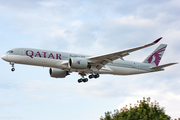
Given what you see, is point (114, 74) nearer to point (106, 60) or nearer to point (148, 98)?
point (106, 60)

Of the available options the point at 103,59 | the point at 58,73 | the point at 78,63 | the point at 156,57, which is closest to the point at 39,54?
the point at 78,63

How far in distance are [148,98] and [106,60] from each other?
10354 mm

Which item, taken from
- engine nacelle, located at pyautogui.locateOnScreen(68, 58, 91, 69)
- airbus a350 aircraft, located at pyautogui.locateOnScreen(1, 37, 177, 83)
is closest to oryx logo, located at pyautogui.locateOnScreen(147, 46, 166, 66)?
airbus a350 aircraft, located at pyautogui.locateOnScreen(1, 37, 177, 83)

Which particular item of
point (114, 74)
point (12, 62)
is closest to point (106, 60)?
point (114, 74)

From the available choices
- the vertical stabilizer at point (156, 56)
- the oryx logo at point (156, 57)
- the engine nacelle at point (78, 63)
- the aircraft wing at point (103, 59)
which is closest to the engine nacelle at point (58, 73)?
the aircraft wing at point (103, 59)

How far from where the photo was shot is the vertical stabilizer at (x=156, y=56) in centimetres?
5411

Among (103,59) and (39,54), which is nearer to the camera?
(39,54)

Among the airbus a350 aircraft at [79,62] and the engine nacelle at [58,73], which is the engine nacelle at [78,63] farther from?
the engine nacelle at [58,73]

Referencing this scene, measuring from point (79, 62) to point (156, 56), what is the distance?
17736mm

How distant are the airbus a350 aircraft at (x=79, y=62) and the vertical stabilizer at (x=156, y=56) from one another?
2803 mm

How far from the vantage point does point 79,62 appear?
4391cm

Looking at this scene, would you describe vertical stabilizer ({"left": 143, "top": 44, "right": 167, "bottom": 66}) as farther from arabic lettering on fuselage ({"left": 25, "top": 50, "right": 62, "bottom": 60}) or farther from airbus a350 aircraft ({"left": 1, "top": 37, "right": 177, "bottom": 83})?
arabic lettering on fuselage ({"left": 25, "top": 50, "right": 62, "bottom": 60})

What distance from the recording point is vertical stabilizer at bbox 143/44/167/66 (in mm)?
54109

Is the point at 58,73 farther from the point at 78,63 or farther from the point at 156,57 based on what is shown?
the point at 156,57
